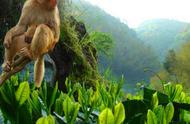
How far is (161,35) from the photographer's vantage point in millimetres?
29328

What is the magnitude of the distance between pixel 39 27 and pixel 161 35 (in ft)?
94.8

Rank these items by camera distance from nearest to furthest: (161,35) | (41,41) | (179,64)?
(41,41)
(179,64)
(161,35)

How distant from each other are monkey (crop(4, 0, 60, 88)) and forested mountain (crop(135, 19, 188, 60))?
2548 cm

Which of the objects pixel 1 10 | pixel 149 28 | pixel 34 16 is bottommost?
pixel 34 16

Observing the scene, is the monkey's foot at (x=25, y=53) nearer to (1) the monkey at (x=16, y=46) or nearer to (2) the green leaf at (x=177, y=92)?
(1) the monkey at (x=16, y=46)

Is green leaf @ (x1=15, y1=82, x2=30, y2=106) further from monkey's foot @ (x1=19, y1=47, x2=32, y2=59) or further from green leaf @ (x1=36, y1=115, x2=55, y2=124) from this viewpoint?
monkey's foot @ (x1=19, y1=47, x2=32, y2=59)

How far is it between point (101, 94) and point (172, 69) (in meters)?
13.6

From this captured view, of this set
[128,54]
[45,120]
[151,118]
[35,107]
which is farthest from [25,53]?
[128,54]

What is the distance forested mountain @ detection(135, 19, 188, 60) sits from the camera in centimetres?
2727

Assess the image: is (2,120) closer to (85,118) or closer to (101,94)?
(85,118)

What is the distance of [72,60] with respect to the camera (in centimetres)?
422

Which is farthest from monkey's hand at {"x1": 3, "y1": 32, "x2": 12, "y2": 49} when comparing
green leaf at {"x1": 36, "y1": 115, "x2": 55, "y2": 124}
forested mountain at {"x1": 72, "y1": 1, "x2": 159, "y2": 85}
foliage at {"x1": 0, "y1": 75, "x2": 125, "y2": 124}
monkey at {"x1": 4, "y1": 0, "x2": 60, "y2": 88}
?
forested mountain at {"x1": 72, "y1": 1, "x2": 159, "y2": 85}

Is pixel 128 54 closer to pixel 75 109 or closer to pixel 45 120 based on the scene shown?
pixel 75 109

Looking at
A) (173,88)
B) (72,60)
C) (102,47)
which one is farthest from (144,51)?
(173,88)
